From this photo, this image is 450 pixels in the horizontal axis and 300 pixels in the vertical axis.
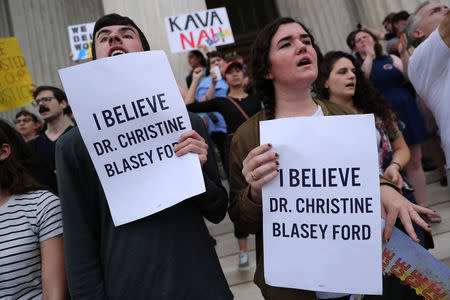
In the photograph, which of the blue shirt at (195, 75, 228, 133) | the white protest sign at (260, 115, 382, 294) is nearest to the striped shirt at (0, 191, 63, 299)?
the white protest sign at (260, 115, 382, 294)

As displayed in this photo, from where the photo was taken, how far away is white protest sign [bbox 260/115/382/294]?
1078mm

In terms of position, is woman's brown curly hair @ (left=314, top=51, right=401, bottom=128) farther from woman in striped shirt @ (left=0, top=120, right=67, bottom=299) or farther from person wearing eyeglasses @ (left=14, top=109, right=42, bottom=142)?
person wearing eyeglasses @ (left=14, top=109, right=42, bottom=142)

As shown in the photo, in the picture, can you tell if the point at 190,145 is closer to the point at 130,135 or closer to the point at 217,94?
the point at 130,135

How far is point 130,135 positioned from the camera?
48.4 inches

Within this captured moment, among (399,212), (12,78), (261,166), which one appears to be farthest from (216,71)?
(399,212)

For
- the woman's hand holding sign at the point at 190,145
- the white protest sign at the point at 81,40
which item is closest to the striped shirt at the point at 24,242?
the woman's hand holding sign at the point at 190,145

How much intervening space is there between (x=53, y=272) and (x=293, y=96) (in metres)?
1.22

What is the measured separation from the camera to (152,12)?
5645mm

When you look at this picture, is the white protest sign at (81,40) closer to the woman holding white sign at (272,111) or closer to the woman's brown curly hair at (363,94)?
the woman's brown curly hair at (363,94)

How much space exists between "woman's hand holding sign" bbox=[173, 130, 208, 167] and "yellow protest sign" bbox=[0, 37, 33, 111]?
3721 mm

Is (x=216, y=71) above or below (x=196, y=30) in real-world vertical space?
below

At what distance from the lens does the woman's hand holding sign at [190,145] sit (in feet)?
3.98

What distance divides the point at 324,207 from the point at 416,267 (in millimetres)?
350

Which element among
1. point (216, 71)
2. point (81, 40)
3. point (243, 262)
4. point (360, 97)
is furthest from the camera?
point (81, 40)
